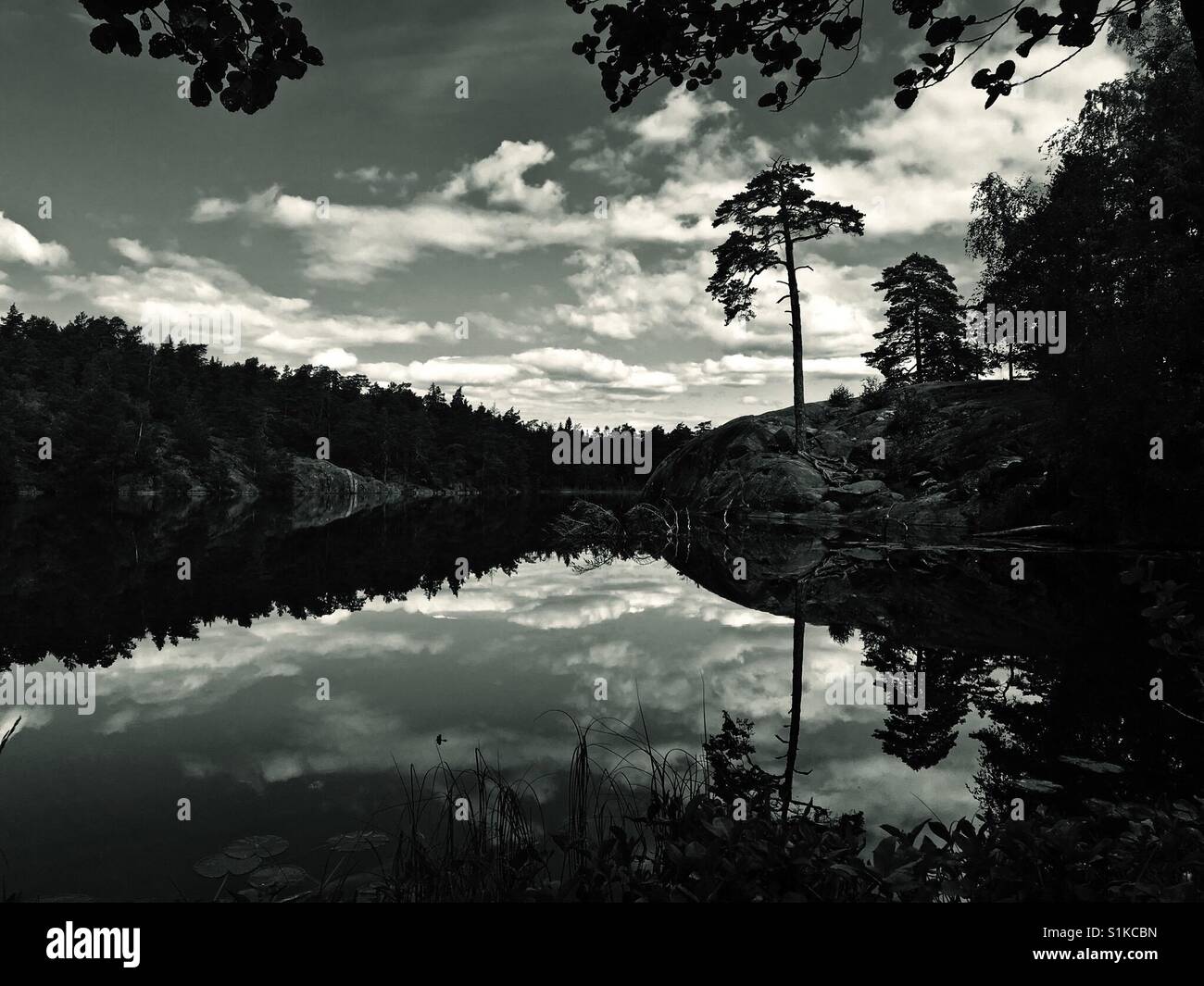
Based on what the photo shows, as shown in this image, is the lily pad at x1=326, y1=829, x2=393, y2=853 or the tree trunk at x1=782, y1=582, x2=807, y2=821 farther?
the tree trunk at x1=782, y1=582, x2=807, y2=821

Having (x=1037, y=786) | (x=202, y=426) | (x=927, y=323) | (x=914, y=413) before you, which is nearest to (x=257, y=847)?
(x=1037, y=786)

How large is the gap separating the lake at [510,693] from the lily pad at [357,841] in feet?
0.43

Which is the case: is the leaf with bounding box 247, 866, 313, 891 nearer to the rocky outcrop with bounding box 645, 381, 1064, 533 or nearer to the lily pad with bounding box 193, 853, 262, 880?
the lily pad with bounding box 193, 853, 262, 880

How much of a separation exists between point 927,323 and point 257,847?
5065cm

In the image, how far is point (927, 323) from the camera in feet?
150

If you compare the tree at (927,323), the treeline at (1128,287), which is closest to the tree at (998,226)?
the treeline at (1128,287)

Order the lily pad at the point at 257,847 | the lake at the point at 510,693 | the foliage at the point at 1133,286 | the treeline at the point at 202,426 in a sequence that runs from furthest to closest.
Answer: the treeline at the point at 202,426
the foliage at the point at 1133,286
the lake at the point at 510,693
the lily pad at the point at 257,847

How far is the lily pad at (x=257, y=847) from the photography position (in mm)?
4125

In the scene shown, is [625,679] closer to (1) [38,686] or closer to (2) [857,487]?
(1) [38,686]

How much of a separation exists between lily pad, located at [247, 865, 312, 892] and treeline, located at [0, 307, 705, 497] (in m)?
61.9

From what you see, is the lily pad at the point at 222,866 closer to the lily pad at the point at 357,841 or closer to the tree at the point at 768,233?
the lily pad at the point at 357,841

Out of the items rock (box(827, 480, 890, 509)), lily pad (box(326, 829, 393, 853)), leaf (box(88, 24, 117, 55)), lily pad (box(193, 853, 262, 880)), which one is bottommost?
lily pad (box(326, 829, 393, 853))

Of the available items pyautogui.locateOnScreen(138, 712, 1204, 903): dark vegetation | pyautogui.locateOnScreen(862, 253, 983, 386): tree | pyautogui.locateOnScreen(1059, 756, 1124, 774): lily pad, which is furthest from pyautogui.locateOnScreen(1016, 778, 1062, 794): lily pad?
pyautogui.locateOnScreen(862, 253, 983, 386): tree

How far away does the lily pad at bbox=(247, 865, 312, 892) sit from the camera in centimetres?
374
